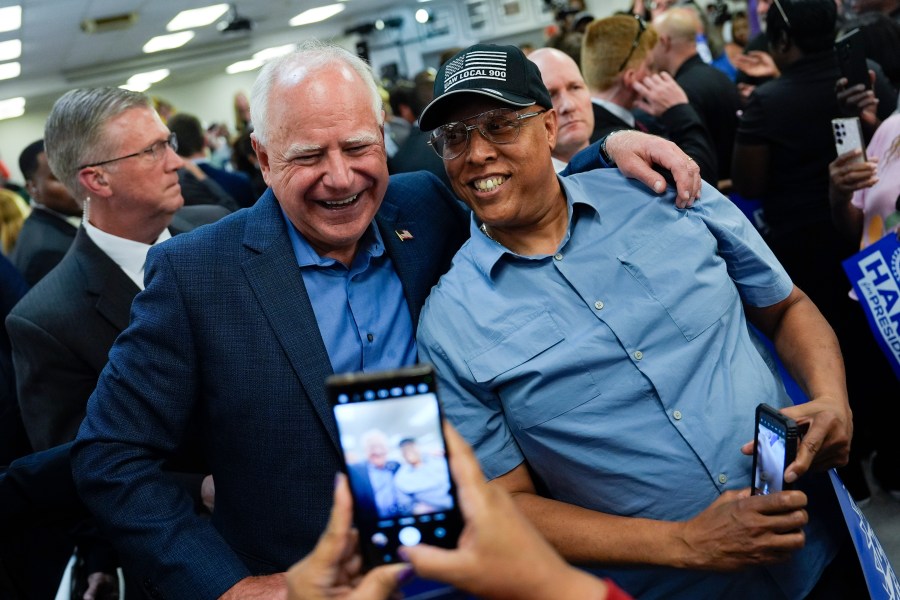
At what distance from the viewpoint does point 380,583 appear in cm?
91

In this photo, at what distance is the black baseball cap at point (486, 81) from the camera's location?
162 centimetres

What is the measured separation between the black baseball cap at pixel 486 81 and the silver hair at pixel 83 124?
1.29 meters

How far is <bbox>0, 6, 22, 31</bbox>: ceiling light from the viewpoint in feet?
29.4

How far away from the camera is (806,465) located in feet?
4.62

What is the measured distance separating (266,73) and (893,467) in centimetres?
281

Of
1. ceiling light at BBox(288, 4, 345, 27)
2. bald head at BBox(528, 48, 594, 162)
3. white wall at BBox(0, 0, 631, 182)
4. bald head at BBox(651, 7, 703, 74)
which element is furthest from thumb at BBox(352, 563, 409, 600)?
white wall at BBox(0, 0, 631, 182)

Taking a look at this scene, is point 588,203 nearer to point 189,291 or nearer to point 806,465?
point 806,465

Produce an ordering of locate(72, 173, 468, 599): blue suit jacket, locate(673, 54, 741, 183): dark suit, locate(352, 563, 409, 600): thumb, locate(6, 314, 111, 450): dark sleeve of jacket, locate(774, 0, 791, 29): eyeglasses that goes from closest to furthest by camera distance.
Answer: locate(352, 563, 409, 600): thumb < locate(72, 173, 468, 599): blue suit jacket < locate(6, 314, 111, 450): dark sleeve of jacket < locate(774, 0, 791, 29): eyeglasses < locate(673, 54, 741, 183): dark suit

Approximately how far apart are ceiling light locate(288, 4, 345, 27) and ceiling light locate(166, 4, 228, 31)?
196 centimetres

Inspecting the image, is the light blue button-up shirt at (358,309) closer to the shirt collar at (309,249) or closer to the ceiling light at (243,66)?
the shirt collar at (309,249)

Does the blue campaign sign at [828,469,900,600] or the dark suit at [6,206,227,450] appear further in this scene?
the dark suit at [6,206,227,450]

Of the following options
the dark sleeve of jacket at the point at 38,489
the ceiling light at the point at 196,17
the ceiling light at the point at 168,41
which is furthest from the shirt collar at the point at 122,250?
the ceiling light at the point at 168,41

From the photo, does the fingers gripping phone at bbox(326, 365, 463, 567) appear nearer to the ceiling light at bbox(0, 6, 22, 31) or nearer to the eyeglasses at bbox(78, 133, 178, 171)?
the eyeglasses at bbox(78, 133, 178, 171)

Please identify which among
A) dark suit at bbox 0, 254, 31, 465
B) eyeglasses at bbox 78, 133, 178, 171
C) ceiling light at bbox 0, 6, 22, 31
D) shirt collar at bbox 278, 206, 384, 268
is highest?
ceiling light at bbox 0, 6, 22, 31
